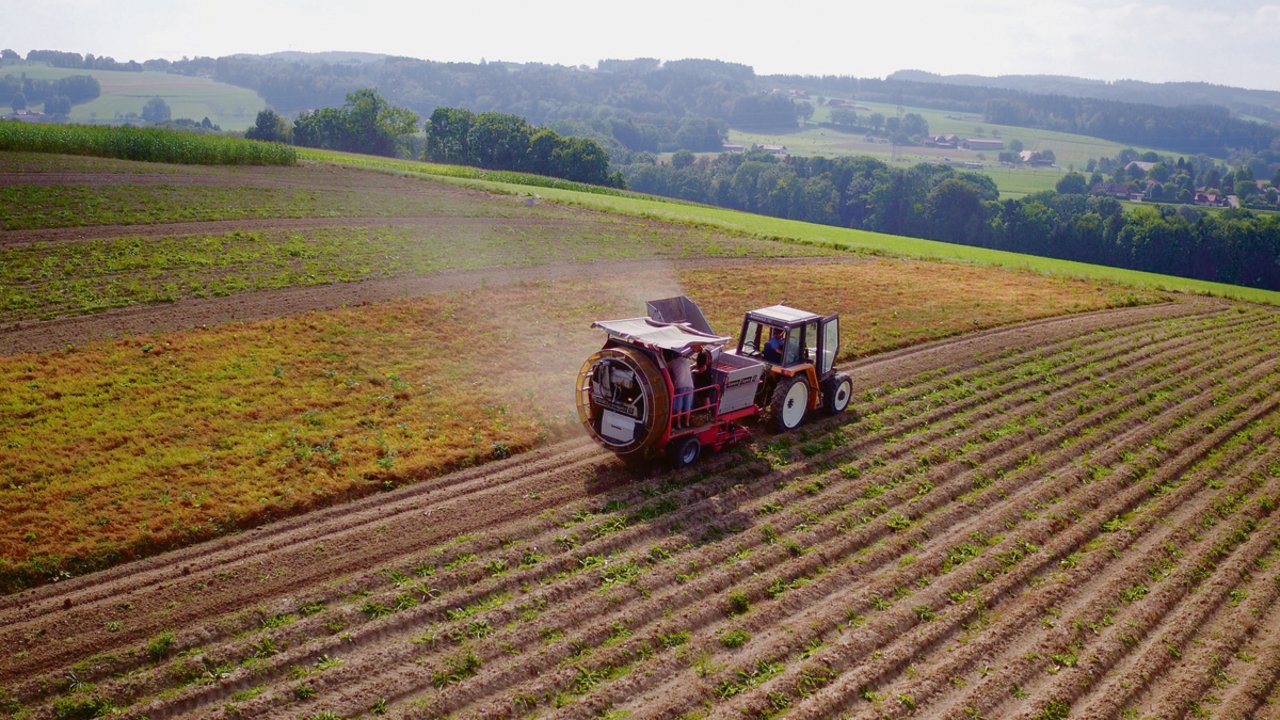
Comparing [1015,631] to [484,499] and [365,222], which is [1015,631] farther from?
[365,222]

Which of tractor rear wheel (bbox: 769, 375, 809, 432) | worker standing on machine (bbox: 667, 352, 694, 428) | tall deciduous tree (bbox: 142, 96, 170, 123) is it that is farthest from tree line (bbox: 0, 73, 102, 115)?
worker standing on machine (bbox: 667, 352, 694, 428)

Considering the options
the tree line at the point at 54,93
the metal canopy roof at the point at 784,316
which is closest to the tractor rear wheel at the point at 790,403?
the metal canopy roof at the point at 784,316

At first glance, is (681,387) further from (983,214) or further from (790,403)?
(983,214)

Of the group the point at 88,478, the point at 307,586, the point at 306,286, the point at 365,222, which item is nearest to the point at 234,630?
the point at 307,586

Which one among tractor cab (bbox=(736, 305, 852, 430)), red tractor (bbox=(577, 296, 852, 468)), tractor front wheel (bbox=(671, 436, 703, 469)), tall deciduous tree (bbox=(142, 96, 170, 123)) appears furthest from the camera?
tall deciduous tree (bbox=(142, 96, 170, 123))

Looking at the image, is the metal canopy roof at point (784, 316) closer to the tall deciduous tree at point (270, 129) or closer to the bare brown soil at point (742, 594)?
the bare brown soil at point (742, 594)

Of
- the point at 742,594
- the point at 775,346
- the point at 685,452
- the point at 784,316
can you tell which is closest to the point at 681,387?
the point at 685,452

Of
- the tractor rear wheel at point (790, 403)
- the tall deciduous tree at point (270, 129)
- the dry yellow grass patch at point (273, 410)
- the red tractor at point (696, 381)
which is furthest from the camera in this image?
the tall deciduous tree at point (270, 129)

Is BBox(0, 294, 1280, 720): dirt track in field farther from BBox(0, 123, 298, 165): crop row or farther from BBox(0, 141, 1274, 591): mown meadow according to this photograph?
BBox(0, 123, 298, 165): crop row
